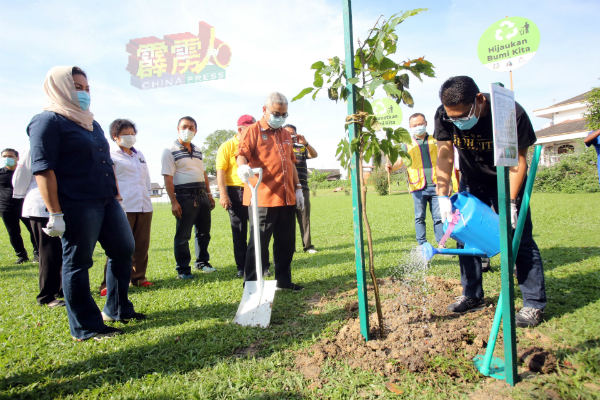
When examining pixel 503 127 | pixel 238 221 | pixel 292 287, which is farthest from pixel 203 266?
pixel 503 127

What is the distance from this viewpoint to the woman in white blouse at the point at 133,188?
3.95 m

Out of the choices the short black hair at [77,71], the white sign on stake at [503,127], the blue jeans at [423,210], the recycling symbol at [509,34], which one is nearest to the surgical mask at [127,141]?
the short black hair at [77,71]

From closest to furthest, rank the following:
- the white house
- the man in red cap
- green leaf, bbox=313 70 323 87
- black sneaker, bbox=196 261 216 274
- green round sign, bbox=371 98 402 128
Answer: green leaf, bbox=313 70 323 87 < the man in red cap < black sneaker, bbox=196 261 216 274 < green round sign, bbox=371 98 402 128 < the white house

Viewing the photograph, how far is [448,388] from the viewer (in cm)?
177

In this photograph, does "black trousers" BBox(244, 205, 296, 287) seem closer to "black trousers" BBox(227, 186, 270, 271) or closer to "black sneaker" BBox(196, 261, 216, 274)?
"black trousers" BBox(227, 186, 270, 271)

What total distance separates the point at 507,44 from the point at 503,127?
3.97 metres

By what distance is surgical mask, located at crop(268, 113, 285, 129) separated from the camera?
350 centimetres

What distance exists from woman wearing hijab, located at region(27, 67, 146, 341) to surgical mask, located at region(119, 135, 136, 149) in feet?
4.22

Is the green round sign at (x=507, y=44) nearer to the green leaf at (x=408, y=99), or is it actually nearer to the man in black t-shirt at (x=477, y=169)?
the man in black t-shirt at (x=477, y=169)

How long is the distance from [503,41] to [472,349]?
441 centimetres

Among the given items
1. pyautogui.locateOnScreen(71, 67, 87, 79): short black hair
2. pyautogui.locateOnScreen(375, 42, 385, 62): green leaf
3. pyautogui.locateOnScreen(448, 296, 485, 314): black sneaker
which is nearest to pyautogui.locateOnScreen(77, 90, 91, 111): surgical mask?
pyautogui.locateOnScreen(71, 67, 87, 79): short black hair

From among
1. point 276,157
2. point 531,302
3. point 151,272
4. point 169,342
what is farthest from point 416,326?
point 151,272

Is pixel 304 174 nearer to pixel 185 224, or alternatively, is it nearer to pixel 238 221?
pixel 238 221

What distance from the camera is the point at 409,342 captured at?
2.22 meters
